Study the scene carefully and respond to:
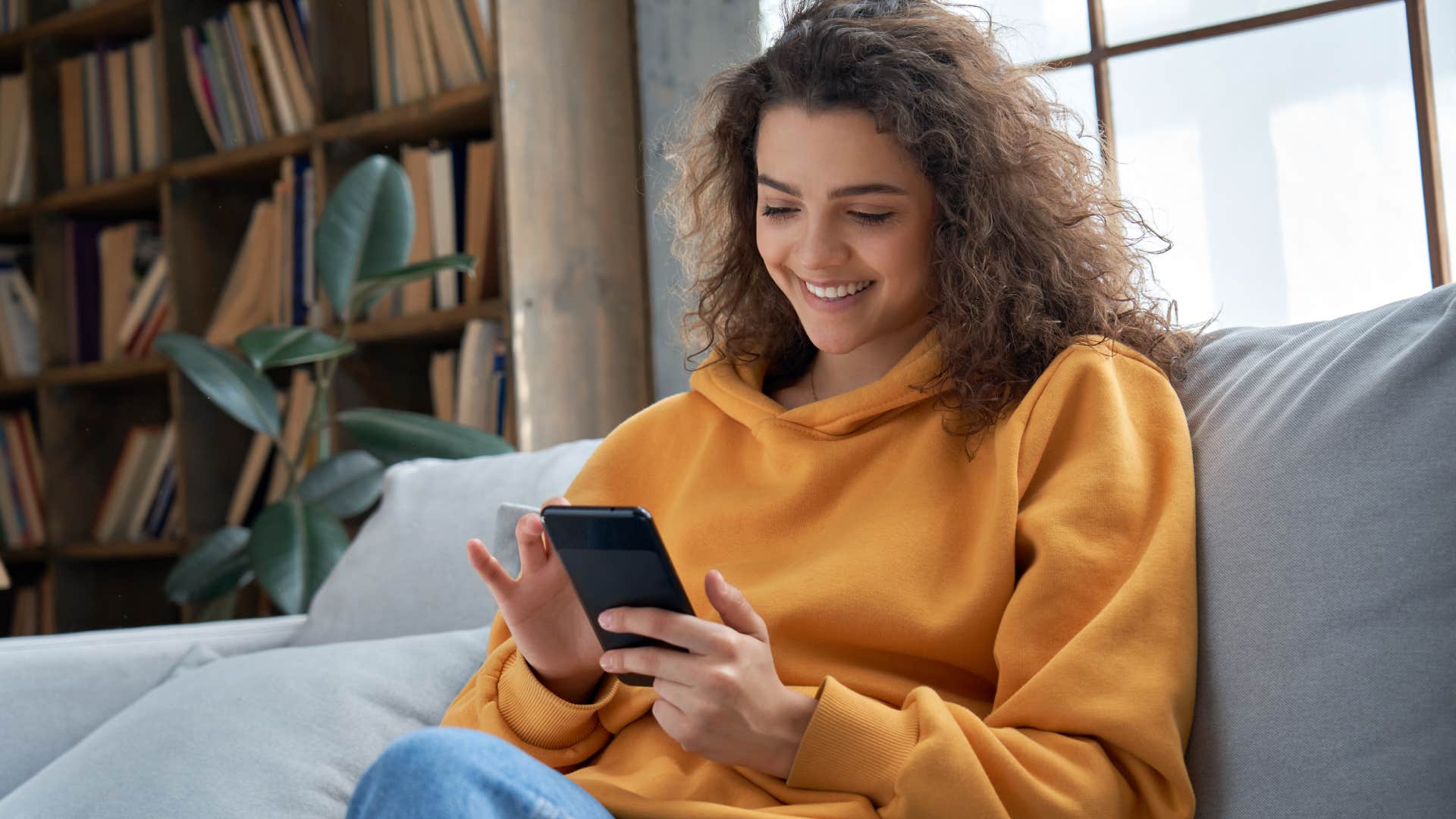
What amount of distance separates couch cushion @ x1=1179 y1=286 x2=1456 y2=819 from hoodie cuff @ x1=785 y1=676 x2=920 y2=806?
225 millimetres

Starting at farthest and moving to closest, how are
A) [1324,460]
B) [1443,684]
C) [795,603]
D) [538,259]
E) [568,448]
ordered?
1. [538,259]
2. [568,448]
3. [795,603]
4. [1324,460]
5. [1443,684]

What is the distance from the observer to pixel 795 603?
3.26ft

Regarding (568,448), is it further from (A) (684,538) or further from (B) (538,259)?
(B) (538,259)

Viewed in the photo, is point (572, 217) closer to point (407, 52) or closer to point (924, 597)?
point (407, 52)

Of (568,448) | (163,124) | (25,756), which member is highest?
(163,124)

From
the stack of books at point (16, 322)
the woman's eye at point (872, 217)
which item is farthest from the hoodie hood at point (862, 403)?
the stack of books at point (16, 322)

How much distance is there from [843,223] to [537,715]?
0.50m

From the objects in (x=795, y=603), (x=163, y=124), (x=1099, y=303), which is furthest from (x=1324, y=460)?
(x=163, y=124)

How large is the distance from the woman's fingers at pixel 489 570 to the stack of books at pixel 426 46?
58.6 inches

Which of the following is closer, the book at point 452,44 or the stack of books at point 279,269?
the book at point 452,44

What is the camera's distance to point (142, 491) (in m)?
3.05

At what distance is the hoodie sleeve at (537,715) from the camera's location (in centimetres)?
105

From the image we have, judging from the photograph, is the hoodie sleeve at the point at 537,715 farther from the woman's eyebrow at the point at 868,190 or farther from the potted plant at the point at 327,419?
the potted plant at the point at 327,419

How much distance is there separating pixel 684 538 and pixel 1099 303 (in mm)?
429
